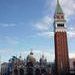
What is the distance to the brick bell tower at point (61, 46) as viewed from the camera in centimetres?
7469

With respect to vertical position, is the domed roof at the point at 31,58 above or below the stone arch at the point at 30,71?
above

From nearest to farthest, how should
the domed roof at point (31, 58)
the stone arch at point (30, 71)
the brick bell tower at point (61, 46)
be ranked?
1. the brick bell tower at point (61, 46)
2. the stone arch at point (30, 71)
3. the domed roof at point (31, 58)

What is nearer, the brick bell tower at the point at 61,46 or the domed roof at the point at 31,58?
the brick bell tower at the point at 61,46

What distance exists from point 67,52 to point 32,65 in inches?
875

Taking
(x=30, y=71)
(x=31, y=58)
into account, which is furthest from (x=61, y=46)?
(x=31, y=58)

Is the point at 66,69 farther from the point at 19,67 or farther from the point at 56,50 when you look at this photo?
the point at 19,67

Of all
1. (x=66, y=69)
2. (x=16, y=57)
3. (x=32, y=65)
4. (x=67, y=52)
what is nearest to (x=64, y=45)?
(x=67, y=52)

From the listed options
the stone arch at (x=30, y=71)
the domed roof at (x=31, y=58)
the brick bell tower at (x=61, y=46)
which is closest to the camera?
the brick bell tower at (x=61, y=46)

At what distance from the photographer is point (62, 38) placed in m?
77.4

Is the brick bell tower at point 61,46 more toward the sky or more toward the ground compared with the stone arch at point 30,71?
more toward the sky

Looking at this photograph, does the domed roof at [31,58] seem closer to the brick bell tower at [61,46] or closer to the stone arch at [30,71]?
the stone arch at [30,71]

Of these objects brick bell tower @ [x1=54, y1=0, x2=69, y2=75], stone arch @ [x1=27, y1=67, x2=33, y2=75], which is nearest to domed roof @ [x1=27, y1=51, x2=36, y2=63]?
stone arch @ [x1=27, y1=67, x2=33, y2=75]

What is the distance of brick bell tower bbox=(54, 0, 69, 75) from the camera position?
74688mm

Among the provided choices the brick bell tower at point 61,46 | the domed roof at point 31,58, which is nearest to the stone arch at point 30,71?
the domed roof at point 31,58
